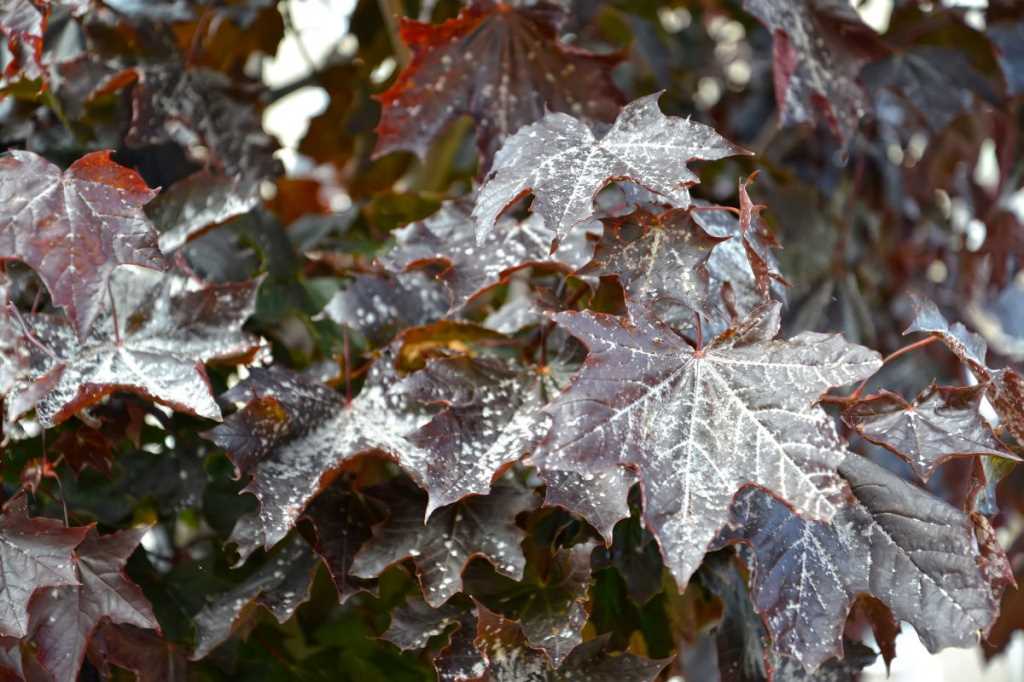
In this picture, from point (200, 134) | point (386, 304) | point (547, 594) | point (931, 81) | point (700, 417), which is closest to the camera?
point (700, 417)

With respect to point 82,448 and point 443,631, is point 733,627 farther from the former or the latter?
point 82,448

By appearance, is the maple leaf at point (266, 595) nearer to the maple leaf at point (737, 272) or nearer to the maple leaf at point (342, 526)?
the maple leaf at point (342, 526)

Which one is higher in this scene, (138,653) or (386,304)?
(386,304)

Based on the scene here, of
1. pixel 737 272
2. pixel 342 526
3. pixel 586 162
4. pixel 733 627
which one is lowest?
pixel 733 627

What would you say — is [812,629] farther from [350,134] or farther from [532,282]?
[350,134]

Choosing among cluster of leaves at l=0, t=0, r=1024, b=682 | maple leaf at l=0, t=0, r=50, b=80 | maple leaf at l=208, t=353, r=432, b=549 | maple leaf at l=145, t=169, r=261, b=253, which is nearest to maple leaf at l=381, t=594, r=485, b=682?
cluster of leaves at l=0, t=0, r=1024, b=682

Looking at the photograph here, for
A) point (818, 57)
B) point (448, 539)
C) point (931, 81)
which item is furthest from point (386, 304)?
point (931, 81)

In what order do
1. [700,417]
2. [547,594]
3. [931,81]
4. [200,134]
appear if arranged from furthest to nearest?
[931,81]
[200,134]
[547,594]
[700,417]
